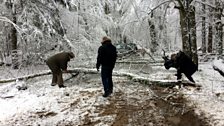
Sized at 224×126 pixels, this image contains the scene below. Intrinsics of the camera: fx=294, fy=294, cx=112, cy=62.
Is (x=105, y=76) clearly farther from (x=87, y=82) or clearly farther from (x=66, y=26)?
(x=66, y=26)

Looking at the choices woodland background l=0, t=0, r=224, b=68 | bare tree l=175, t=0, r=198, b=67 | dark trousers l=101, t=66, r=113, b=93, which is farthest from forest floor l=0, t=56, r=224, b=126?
woodland background l=0, t=0, r=224, b=68

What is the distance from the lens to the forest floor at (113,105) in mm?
6996

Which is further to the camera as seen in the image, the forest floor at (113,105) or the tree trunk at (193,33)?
the tree trunk at (193,33)

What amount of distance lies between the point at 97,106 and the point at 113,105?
45 centimetres

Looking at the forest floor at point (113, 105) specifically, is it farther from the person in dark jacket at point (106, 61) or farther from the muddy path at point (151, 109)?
the person in dark jacket at point (106, 61)

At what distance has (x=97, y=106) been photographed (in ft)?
26.8

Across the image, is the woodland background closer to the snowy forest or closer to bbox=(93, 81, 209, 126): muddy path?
the snowy forest

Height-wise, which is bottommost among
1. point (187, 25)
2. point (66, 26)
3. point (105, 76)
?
point (105, 76)

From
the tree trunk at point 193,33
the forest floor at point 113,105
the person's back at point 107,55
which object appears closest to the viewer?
the forest floor at point 113,105

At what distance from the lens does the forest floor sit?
7.00m

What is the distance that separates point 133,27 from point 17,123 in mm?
17415

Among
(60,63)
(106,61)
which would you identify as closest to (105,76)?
(106,61)

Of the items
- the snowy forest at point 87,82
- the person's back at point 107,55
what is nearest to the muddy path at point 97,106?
the snowy forest at point 87,82

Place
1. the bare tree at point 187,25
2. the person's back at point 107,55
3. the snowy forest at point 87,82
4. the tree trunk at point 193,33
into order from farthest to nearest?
1. the tree trunk at point 193,33
2. the bare tree at point 187,25
3. the person's back at point 107,55
4. the snowy forest at point 87,82
